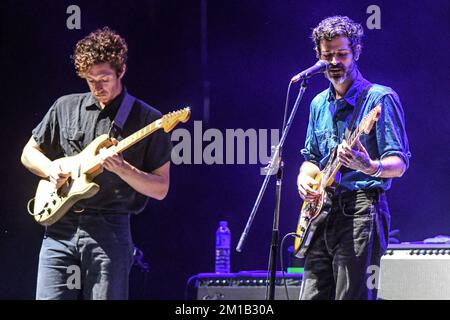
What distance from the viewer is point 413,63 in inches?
242

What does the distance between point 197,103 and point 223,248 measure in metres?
1.23

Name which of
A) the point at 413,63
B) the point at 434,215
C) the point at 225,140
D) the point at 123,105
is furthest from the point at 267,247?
the point at 123,105

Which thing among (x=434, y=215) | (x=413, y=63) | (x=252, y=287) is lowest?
(x=252, y=287)

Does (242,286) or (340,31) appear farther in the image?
Result: (242,286)

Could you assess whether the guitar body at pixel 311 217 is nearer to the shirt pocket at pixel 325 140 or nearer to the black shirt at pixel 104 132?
the shirt pocket at pixel 325 140

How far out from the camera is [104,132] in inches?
177

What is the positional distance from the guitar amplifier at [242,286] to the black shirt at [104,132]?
49.6 inches

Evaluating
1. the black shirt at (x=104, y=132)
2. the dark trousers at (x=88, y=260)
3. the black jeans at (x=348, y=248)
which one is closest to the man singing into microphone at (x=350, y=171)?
the black jeans at (x=348, y=248)

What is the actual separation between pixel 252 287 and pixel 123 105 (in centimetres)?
170

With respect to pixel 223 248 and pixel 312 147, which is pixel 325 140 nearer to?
pixel 312 147

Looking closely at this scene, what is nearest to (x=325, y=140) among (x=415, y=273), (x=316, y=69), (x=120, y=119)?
(x=316, y=69)

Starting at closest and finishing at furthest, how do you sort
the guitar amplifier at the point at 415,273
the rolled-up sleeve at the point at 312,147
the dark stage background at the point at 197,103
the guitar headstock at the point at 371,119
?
1. the guitar headstock at the point at 371,119
2. the guitar amplifier at the point at 415,273
3. the rolled-up sleeve at the point at 312,147
4. the dark stage background at the point at 197,103

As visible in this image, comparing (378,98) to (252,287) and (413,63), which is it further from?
(413,63)

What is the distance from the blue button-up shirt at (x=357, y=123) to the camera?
13.0 ft
